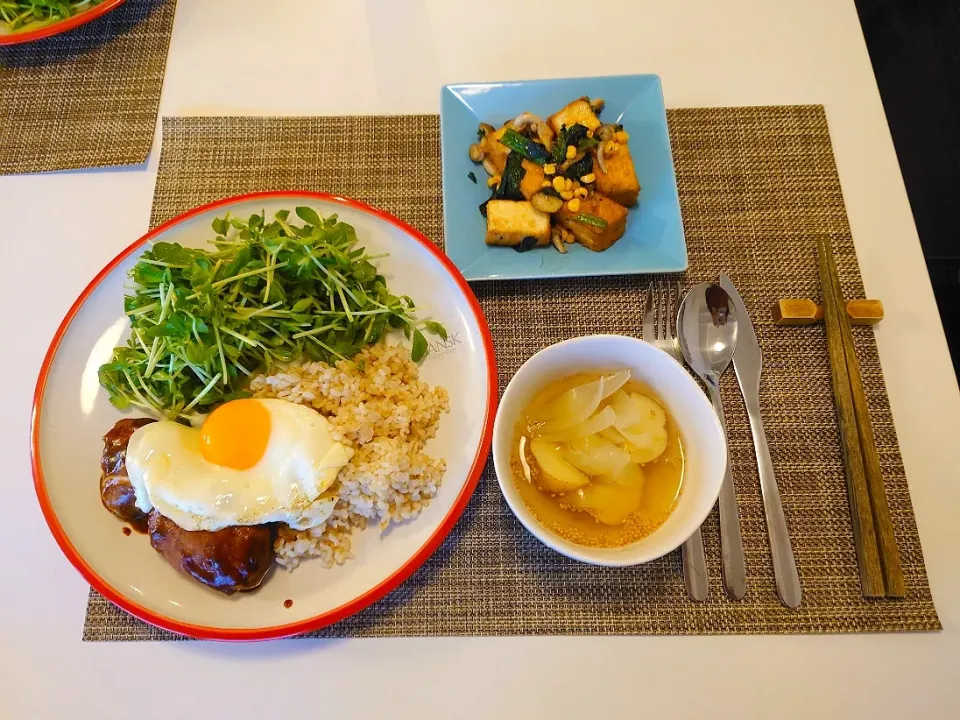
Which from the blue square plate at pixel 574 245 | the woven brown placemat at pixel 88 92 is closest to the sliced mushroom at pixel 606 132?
the blue square plate at pixel 574 245

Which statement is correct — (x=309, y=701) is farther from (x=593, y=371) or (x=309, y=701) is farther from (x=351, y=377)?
(x=593, y=371)

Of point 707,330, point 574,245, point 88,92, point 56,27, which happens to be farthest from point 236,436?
point 56,27

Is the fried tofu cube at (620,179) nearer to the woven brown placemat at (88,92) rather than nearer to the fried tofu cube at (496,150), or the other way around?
the fried tofu cube at (496,150)

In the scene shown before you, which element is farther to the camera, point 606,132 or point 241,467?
point 606,132

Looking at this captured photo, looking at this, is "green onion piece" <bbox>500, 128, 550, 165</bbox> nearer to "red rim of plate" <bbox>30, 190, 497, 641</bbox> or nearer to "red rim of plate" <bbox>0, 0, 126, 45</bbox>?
"red rim of plate" <bbox>30, 190, 497, 641</bbox>

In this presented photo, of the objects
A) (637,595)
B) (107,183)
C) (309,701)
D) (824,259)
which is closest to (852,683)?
(637,595)

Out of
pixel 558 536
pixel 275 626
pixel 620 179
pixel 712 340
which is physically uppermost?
pixel 620 179

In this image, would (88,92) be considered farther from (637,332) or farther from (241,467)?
(637,332)
